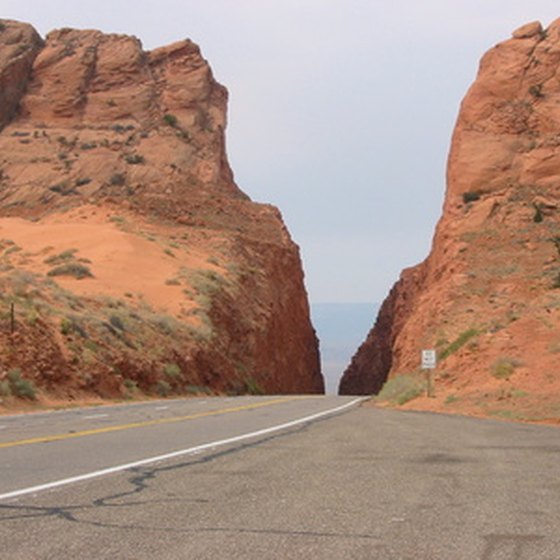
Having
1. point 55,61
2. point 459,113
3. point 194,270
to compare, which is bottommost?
point 194,270

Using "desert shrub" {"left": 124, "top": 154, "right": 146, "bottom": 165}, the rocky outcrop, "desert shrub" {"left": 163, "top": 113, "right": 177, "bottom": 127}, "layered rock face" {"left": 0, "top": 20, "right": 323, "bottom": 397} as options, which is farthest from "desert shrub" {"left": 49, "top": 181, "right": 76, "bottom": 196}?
"desert shrub" {"left": 163, "top": 113, "right": 177, "bottom": 127}

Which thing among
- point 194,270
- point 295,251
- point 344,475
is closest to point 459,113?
point 295,251

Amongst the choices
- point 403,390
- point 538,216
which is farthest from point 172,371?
point 538,216

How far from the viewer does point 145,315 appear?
151 ft

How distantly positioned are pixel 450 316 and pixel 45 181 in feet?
137

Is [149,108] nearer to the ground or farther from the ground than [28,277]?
farther from the ground

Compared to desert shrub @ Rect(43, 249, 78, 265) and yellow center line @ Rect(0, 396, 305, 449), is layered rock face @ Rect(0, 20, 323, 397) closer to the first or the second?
desert shrub @ Rect(43, 249, 78, 265)

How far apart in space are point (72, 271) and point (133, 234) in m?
11.7

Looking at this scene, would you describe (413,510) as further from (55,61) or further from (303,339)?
(55,61)

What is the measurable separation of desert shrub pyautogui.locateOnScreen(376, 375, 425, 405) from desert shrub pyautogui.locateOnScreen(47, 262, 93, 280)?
2246cm

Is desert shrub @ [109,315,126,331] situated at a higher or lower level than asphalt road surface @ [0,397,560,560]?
higher

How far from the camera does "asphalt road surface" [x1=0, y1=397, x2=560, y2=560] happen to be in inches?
248

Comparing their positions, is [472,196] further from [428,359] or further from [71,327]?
[71,327]

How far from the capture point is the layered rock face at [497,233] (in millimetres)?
36188
